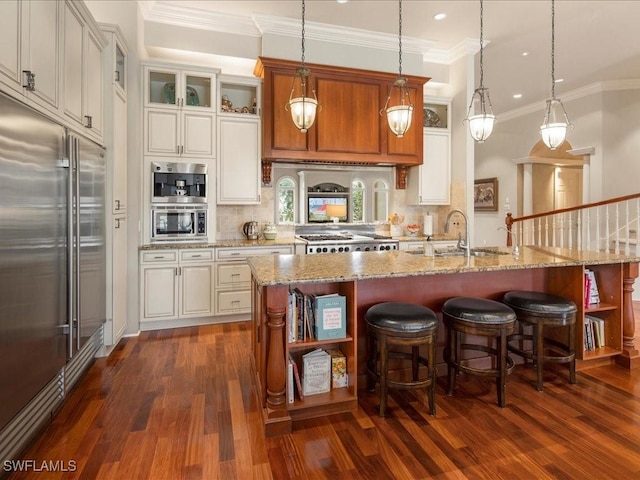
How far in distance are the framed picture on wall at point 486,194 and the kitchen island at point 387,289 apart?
4880 mm

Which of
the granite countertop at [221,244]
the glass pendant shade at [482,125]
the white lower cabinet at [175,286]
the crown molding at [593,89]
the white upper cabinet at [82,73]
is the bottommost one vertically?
the white lower cabinet at [175,286]

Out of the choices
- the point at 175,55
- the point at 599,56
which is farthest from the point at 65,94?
the point at 599,56

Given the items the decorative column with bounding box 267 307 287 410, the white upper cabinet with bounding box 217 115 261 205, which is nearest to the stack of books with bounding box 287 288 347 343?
the decorative column with bounding box 267 307 287 410

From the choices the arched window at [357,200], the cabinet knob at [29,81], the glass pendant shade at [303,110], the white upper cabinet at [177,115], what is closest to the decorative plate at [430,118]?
the arched window at [357,200]

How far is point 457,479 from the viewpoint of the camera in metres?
1.71

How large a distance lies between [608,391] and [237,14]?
4.82 meters

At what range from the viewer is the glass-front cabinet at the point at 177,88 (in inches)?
157

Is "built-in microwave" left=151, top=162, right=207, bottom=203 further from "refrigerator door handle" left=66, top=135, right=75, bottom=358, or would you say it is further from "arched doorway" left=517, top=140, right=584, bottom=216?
"arched doorway" left=517, top=140, right=584, bottom=216

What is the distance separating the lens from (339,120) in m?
4.52

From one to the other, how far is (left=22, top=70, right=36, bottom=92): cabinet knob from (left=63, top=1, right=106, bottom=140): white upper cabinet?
1.52ft

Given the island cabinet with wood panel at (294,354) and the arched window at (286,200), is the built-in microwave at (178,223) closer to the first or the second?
the arched window at (286,200)

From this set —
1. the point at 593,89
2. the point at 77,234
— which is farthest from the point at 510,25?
the point at 77,234

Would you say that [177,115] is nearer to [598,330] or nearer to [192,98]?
[192,98]

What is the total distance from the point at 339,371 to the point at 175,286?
90.7 inches
